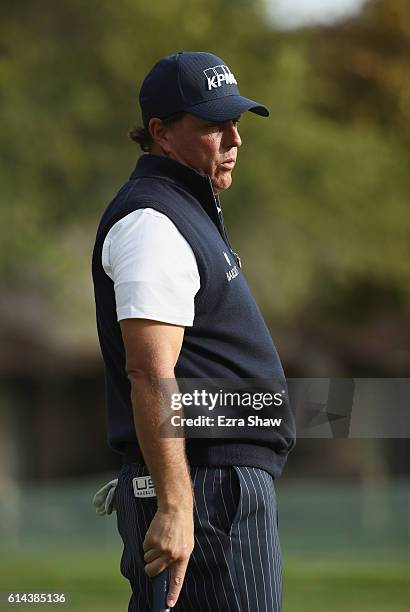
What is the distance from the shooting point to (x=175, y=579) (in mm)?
3508

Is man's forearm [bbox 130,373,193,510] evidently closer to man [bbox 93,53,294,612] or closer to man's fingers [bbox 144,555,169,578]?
man [bbox 93,53,294,612]

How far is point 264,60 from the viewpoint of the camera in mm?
19906

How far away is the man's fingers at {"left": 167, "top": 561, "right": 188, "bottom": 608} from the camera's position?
3490 millimetres

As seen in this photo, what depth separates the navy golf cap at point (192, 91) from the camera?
3.88 meters

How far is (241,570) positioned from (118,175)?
52.8 feet

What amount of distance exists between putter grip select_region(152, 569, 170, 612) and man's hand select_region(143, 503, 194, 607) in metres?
0.02

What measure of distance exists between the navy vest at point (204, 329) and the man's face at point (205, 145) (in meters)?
0.07

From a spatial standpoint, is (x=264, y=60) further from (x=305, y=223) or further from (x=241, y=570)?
(x=241, y=570)

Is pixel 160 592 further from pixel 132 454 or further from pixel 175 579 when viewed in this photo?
pixel 132 454

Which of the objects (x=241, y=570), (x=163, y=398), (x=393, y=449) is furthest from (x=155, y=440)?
(x=393, y=449)

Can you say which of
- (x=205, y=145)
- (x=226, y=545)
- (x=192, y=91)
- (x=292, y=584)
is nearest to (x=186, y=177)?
(x=205, y=145)

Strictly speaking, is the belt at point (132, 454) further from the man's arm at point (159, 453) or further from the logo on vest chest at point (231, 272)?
the logo on vest chest at point (231, 272)

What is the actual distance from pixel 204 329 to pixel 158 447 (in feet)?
1.24

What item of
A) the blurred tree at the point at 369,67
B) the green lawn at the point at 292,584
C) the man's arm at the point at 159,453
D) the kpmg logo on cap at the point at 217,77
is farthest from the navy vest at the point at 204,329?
the blurred tree at the point at 369,67
